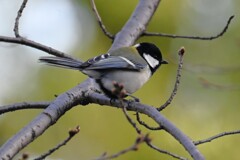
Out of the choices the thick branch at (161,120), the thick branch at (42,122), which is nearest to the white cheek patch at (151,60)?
the thick branch at (42,122)

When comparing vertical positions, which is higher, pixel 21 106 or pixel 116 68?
pixel 116 68

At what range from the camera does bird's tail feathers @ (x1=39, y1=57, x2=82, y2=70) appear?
2080mm

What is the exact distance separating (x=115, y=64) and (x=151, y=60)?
1.02 feet

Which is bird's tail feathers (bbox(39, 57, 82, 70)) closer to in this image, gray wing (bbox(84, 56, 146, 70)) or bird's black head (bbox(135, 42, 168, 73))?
gray wing (bbox(84, 56, 146, 70))

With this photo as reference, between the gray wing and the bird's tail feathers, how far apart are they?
6cm

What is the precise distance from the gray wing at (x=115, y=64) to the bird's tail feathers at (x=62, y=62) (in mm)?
62

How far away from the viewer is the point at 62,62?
217cm

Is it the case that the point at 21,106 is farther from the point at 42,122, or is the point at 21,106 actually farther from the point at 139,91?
the point at 139,91

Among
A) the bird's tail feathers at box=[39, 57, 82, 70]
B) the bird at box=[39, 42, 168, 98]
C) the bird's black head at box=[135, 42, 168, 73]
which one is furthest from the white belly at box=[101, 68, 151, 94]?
the bird's black head at box=[135, 42, 168, 73]

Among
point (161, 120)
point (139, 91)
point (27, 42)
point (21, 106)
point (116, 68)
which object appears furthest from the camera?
point (139, 91)

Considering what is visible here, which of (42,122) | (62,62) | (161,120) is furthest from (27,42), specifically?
(161,120)

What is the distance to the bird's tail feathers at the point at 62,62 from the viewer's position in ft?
6.82

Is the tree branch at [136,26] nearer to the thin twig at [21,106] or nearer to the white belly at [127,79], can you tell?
the white belly at [127,79]

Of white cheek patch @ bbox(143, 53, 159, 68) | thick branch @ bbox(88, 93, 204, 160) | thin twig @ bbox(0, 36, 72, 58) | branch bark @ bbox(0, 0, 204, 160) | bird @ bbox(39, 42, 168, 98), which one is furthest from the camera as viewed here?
white cheek patch @ bbox(143, 53, 159, 68)
